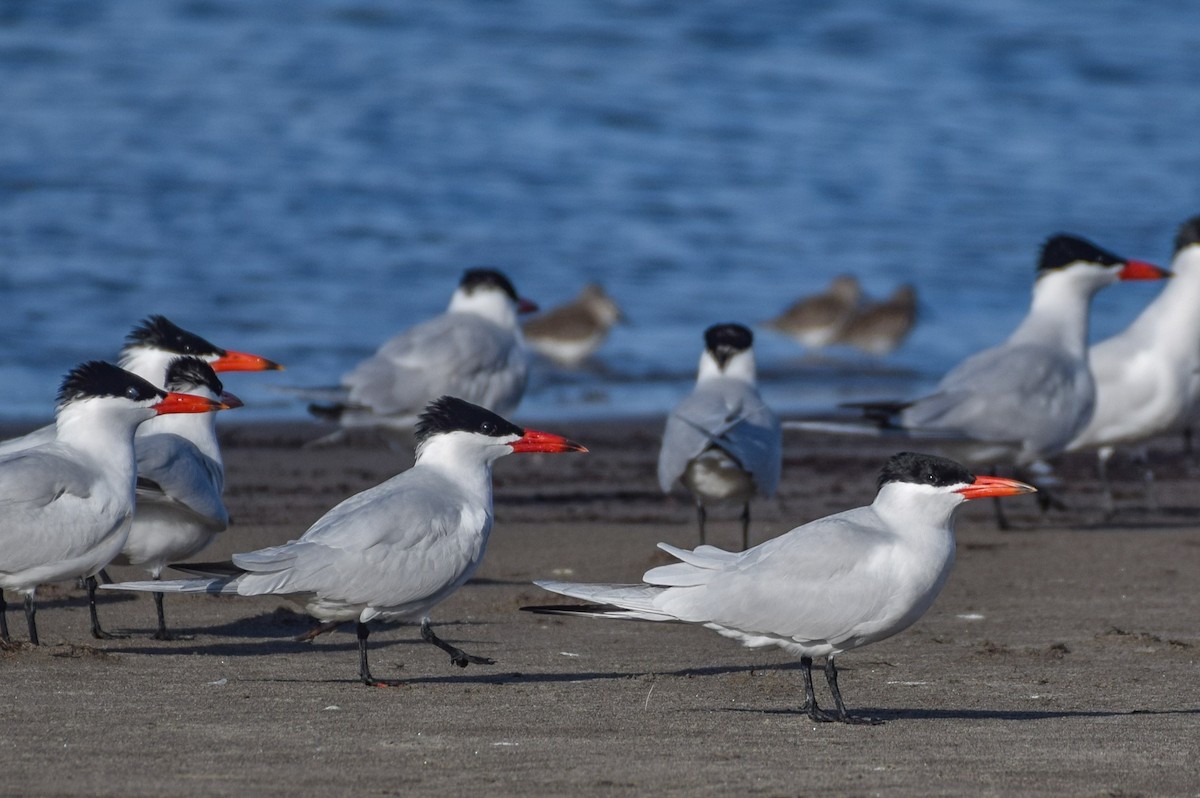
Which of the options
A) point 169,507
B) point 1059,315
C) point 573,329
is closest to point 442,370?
point 1059,315

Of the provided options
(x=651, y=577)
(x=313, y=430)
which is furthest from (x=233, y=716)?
(x=313, y=430)

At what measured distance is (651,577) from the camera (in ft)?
15.5

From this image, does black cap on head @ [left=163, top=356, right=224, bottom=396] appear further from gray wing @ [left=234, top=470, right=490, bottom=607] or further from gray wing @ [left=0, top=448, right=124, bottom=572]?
gray wing @ [left=234, top=470, right=490, bottom=607]

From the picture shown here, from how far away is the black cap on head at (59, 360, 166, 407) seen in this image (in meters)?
5.59

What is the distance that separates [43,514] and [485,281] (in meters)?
5.17

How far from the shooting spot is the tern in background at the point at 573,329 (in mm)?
13375

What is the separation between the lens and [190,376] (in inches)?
262

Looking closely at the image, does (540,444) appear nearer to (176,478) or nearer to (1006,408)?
(176,478)

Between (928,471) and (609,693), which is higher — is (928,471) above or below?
above

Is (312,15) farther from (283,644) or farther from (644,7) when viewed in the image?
(283,644)

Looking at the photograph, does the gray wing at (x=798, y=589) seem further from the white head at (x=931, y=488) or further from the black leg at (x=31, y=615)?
the black leg at (x=31, y=615)

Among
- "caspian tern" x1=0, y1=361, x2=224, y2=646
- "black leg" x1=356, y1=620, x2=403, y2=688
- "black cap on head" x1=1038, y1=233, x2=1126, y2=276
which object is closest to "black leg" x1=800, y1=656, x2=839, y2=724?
"black leg" x1=356, y1=620, x2=403, y2=688

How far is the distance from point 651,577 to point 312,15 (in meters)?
20.8

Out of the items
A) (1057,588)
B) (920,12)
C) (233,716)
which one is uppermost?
(920,12)
